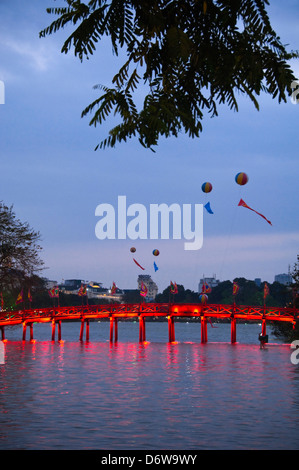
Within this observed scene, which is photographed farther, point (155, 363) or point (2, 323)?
point (2, 323)

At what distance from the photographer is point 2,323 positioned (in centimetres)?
7888

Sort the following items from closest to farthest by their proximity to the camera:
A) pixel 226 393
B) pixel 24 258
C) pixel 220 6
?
pixel 220 6 → pixel 226 393 → pixel 24 258

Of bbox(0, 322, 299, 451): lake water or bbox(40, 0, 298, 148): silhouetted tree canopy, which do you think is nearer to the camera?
bbox(40, 0, 298, 148): silhouetted tree canopy

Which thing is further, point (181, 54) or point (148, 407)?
point (148, 407)

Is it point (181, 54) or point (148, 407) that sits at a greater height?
point (181, 54)

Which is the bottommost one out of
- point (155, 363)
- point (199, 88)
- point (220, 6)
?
point (155, 363)

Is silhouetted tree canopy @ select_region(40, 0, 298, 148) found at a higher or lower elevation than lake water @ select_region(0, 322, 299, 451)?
higher

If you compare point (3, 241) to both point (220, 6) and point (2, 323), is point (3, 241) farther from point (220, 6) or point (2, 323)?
point (220, 6)

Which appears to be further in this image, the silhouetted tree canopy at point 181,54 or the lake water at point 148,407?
the lake water at point 148,407

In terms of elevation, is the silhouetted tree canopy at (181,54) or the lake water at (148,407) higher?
the silhouetted tree canopy at (181,54)

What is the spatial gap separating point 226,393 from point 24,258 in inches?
975

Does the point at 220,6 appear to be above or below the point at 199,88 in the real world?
above
